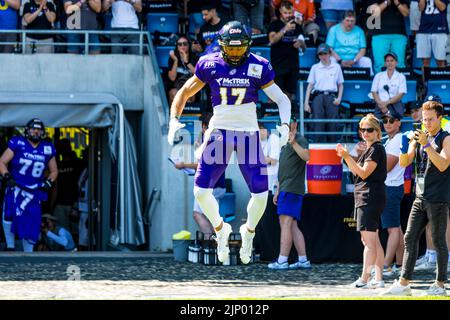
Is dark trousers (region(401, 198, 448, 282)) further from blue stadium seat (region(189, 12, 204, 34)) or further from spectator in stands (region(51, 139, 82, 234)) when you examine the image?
spectator in stands (region(51, 139, 82, 234))

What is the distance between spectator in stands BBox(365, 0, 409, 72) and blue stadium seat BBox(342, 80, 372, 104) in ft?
2.30

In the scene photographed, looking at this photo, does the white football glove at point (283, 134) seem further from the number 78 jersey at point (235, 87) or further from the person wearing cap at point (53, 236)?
the person wearing cap at point (53, 236)

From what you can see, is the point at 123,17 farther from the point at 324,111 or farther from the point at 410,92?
the point at 410,92

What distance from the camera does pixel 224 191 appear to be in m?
15.2

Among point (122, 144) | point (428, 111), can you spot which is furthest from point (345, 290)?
point (122, 144)

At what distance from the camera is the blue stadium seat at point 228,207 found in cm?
1548

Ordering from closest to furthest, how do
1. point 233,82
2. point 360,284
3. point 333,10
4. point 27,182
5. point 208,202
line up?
point 233,82 → point 208,202 → point 360,284 → point 27,182 → point 333,10

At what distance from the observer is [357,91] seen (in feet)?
58.9

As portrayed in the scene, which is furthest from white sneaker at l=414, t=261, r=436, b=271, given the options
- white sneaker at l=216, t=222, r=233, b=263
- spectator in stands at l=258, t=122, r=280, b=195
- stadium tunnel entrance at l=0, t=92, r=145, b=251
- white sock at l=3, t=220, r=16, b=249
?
white sock at l=3, t=220, r=16, b=249

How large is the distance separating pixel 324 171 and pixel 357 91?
3483mm

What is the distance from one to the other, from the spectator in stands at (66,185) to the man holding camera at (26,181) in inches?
106

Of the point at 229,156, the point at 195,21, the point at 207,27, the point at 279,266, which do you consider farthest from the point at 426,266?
the point at 195,21

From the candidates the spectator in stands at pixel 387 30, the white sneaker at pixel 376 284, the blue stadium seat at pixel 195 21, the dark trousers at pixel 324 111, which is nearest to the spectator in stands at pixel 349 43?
the spectator in stands at pixel 387 30
